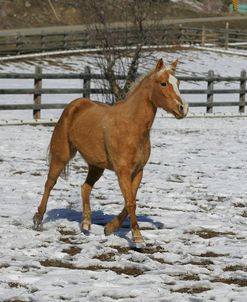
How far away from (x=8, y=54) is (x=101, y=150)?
2999 centimetres

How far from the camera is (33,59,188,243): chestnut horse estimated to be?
6992 mm

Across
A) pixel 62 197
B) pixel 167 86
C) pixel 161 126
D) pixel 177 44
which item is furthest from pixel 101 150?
pixel 177 44

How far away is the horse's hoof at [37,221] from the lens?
771cm

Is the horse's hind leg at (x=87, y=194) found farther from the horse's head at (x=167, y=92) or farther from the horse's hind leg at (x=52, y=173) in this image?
the horse's head at (x=167, y=92)

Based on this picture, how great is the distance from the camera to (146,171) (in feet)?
39.8

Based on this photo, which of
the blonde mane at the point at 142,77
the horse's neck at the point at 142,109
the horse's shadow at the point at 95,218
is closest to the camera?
the blonde mane at the point at 142,77

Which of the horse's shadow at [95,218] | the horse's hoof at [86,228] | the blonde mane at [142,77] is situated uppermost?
the blonde mane at [142,77]

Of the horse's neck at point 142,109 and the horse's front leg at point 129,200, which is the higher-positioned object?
the horse's neck at point 142,109

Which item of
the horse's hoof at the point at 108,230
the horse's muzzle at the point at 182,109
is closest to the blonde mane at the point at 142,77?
the horse's muzzle at the point at 182,109

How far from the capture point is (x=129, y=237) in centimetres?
745

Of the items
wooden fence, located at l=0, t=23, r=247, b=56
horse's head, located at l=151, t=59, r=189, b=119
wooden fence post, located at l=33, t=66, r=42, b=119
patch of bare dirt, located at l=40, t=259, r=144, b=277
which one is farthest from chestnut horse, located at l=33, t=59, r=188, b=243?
wooden fence, located at l=0, t=23, r=247, b=56

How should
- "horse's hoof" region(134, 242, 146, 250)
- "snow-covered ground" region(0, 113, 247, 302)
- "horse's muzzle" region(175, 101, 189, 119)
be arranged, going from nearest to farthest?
"snow-covered ground" region(0, 113, 247, 302) → "horse's muzzle" region(175, 101, 189, 119) → "horse's hoof" region(134, 242, 146, 250)

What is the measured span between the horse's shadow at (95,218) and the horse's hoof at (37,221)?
0.34 metres

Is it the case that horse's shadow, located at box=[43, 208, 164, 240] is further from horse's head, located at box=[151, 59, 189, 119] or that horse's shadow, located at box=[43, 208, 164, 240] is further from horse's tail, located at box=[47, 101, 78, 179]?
horse's head, located at box=[151, 59, 189, 119]
